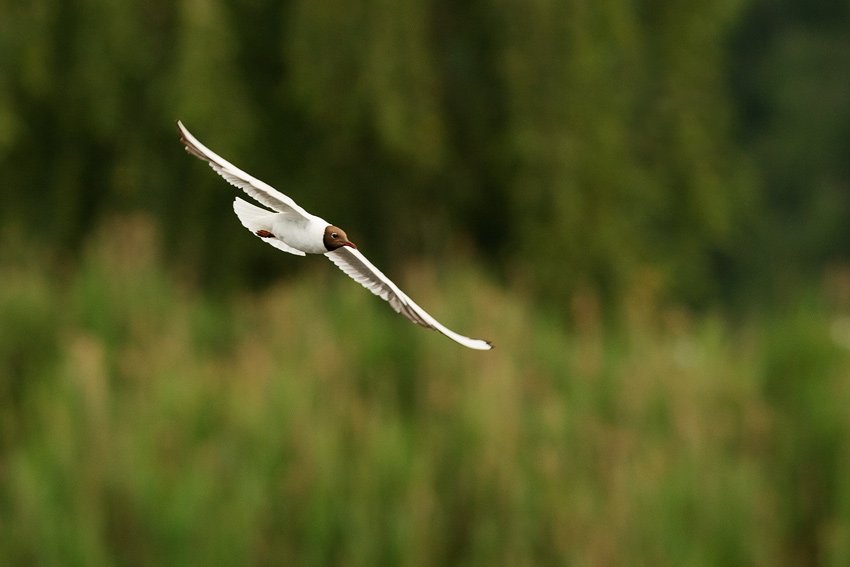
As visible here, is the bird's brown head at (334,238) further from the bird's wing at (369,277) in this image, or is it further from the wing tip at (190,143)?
the wing tip at (190,143)

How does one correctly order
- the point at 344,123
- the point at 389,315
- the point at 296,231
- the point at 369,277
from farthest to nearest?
1. the point at 344,123
2. the point at 389,315
3. the point at 369,277
4. the point at 296,231

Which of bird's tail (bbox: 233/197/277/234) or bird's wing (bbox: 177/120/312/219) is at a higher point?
bird's wing (bbox: 177/120/312/219)

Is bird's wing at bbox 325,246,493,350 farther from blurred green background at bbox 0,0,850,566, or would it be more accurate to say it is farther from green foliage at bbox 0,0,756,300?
green foliage at bbox 0,0,756,300

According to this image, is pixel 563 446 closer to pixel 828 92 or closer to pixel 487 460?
A: pixel 487 460

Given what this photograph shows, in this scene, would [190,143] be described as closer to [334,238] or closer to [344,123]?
[334,238]

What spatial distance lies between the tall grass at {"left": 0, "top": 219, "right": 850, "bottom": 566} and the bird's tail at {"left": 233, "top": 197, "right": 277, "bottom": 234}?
3662 mm

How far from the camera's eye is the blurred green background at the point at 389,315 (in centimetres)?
527

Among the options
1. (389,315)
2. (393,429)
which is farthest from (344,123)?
(393,429)

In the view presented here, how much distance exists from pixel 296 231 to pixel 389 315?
5.21 meters

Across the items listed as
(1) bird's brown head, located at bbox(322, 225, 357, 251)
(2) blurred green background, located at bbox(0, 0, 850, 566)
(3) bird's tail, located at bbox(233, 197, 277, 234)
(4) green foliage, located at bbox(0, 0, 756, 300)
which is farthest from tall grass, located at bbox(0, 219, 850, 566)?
(1) bird's brown head, located at bbox(322, 225, 357, 251)

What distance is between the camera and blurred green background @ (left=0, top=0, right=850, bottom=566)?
527 centimetres

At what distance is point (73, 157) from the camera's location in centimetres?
743

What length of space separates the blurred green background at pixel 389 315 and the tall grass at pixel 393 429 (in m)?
0.01

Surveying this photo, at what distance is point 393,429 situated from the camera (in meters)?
5.60
